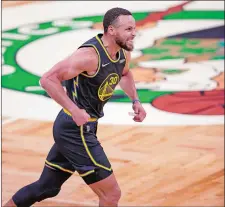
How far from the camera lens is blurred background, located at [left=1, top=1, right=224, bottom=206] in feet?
28.3

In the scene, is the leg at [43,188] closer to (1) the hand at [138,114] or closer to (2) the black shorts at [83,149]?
(2) the black shorts at [83,149]

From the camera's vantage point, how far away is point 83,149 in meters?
5.86

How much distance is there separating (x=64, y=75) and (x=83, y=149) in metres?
0.59

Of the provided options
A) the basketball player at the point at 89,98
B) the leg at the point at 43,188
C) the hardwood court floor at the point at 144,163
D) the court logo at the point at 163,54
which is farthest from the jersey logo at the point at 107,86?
the court logo at the point at 163,54

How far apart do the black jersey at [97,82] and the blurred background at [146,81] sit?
5.94 feet

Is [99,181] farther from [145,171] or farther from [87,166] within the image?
[145,171]

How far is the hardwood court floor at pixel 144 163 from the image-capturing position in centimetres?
759

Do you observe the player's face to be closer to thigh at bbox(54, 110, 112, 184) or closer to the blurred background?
thigh at bbox(54, 110, 112, 184)

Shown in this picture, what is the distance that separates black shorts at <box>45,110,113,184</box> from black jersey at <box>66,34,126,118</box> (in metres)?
0.14

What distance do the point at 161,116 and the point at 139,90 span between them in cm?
110

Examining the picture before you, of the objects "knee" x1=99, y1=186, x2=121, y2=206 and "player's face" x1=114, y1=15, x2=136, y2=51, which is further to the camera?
"knee" x1=99, y1=186, x2=121, y2=206

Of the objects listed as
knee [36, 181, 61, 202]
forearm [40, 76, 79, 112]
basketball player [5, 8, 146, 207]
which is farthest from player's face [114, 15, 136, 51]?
knee [36, 181, 61, 202]

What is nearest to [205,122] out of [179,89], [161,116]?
[161,116]

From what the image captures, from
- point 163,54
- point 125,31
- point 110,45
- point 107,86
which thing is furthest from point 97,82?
point 163,54
